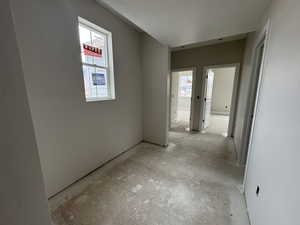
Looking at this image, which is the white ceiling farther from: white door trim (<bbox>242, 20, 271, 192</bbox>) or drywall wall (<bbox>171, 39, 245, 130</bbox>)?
drywall wall (<bbox>171, 39, 245, 130</bbox>)

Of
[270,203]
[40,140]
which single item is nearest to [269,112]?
[270,203]

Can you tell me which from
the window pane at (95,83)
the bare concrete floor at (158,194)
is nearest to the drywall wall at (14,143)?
the bare concrete floor at (158,194)

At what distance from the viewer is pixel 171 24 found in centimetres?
184

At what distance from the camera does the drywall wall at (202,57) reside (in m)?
3.32

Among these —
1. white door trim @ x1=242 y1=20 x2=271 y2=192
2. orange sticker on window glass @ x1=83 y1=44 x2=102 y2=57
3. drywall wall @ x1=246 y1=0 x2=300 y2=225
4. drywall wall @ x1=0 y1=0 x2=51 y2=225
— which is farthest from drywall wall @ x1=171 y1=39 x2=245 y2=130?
drywall wall @ x1=0 y1=0 x2=51 y2=225

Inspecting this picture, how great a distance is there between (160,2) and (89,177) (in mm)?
2597

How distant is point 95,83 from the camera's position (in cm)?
217

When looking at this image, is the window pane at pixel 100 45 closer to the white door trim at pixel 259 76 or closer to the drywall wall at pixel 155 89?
the drywall wall at pixel 155 89

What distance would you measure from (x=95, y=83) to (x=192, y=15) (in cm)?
179

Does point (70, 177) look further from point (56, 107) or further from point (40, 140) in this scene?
point (56, 107)

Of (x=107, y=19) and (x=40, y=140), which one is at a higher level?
(x=107, y=19)

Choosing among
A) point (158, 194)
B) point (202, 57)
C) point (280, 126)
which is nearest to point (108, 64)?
point (158, 194)

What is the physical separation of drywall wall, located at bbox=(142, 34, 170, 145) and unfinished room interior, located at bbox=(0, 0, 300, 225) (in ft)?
0.08

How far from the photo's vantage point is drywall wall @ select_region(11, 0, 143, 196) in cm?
133
